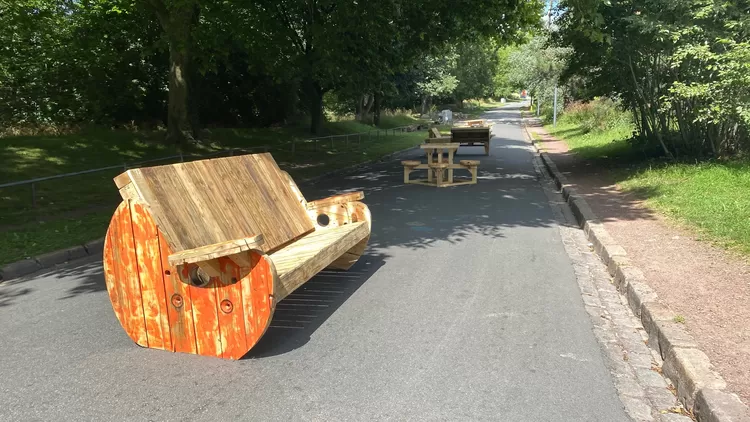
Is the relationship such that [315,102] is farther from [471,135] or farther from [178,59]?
[178,59]

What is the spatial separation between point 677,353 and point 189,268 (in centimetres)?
331

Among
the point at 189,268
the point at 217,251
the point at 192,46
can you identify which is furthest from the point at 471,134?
the point at 217,251

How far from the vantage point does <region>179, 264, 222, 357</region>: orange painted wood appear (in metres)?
3.82

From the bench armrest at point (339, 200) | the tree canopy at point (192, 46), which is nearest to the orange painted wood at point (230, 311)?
the bench armrest at point (339, 200)

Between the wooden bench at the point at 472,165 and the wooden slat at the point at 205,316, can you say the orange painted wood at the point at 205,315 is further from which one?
the wooden bench at the point at 472,165

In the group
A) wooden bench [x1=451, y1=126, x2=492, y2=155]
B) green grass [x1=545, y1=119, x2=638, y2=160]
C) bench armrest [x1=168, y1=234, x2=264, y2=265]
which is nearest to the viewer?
bench armrest [x1=168, y1=234, x2=264, y2=265]

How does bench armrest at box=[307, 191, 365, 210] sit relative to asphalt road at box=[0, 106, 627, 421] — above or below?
above

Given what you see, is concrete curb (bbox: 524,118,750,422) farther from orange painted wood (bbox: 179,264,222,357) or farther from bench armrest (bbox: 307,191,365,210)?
orange painted wood (bbox: 179,264,222,357)

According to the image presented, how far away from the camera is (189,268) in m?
3.90

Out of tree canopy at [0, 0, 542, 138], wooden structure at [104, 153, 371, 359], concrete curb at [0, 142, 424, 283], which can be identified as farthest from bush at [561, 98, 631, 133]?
wooden structure at [104, 153, 371, 359]

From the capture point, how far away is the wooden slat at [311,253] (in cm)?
408

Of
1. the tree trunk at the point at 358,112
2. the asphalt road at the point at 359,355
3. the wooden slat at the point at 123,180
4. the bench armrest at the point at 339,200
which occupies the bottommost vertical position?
the asphalt road at the point at 359,355

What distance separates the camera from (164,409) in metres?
3.24

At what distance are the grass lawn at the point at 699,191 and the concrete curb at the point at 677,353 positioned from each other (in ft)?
4.93
